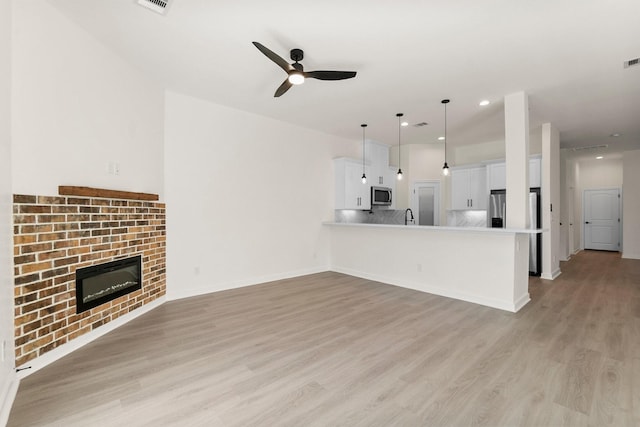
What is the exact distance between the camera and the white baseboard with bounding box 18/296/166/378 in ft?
7.35

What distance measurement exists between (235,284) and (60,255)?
247 centimetres

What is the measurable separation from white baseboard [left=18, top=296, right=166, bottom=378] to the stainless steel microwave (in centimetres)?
472

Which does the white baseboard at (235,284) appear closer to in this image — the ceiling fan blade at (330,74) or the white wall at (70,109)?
the white wall at (70,109)

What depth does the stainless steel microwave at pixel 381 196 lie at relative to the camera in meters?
6.61

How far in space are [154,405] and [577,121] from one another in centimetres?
702

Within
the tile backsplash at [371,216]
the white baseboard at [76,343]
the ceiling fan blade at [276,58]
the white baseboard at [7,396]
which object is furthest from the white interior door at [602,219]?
the white baseboard at [7,396]

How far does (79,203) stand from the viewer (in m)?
2.68

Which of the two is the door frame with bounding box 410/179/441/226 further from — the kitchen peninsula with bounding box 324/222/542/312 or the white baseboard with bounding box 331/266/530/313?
the white baseboard with bounding box 331/266/530/313

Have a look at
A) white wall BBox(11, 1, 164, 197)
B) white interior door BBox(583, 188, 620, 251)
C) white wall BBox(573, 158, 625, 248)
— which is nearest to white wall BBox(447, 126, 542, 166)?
white wall BBox(573, 158, 625, 248)

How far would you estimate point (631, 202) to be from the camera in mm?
7430

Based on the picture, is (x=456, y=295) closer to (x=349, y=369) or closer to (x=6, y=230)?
(x=349, y=369)

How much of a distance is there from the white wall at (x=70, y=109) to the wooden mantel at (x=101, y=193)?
0.31ft

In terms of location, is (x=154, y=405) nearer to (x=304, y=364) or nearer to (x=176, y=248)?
(x=304, y=364)

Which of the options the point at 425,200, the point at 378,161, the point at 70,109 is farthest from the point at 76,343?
the point at 425,200
